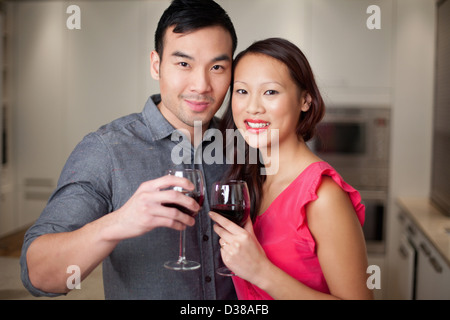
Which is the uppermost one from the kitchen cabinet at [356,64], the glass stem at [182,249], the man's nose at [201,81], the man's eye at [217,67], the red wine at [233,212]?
the kitchen cabinet at [356,64]

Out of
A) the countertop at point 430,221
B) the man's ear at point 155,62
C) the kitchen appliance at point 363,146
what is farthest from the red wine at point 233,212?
the kitchen appliance at point 363,146

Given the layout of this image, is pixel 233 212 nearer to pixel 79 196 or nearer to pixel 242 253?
pixel 242 253

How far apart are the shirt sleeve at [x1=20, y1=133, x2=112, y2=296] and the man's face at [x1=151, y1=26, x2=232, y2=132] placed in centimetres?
21

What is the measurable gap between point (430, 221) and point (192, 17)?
1608 millimetres

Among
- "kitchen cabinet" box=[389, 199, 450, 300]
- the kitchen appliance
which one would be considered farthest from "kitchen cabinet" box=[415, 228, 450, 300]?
the kitchen appliance

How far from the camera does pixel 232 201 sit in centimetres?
85

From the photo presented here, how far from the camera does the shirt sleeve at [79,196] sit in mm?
861

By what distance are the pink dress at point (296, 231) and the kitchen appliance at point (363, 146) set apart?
1.74 m

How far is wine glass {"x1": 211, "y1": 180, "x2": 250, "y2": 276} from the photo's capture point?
2.79 feet

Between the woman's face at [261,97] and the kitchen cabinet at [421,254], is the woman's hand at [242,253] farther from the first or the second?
the kitchen cabinet at [421,254]

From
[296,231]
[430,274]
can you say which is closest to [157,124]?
[296,231]
